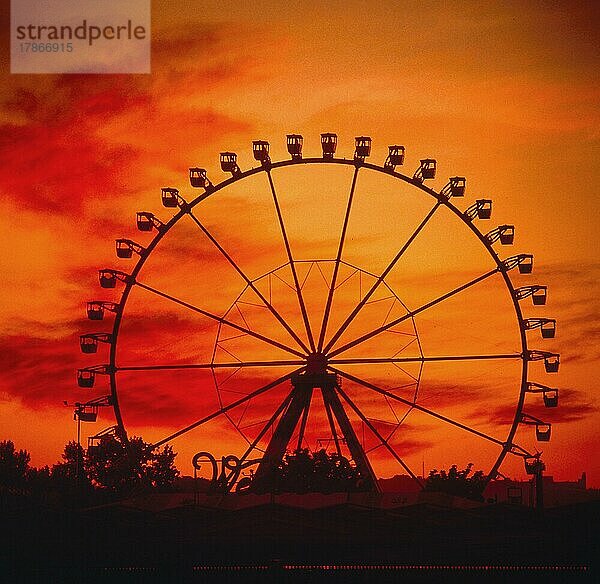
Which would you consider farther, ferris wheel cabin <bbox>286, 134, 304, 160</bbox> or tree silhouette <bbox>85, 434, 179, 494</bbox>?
tree silhouette <bbox>85, 434, 179, 494</bbox>

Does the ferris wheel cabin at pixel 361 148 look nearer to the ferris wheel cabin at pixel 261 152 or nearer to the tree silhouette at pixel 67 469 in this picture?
the ferris wheel cabin at pixel 261 152

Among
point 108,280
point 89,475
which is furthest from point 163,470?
point 108,280

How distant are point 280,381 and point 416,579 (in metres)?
10.7

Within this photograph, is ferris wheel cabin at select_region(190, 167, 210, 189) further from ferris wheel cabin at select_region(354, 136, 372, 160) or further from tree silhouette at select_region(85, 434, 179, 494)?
tree silhouette at select_region(85, 434, 179, 494)

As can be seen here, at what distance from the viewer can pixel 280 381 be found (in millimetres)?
59688

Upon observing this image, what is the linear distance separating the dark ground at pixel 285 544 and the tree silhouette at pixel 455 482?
1569 inches

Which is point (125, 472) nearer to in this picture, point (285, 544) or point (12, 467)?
point (12, 467)

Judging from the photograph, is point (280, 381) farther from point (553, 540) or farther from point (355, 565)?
point (553, 540)

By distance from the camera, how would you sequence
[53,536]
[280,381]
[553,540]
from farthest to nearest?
[280,381], [53,536], [553,540]

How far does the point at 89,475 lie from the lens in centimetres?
10606

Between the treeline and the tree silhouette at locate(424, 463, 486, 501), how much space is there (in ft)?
54.1

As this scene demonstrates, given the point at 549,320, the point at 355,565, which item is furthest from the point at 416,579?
the point at 549,320

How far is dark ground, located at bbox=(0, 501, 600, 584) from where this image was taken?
166 feet

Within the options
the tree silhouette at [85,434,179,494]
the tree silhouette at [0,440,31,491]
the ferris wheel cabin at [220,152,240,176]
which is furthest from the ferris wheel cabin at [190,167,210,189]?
the tree silhouette at [0,440,31,491]
